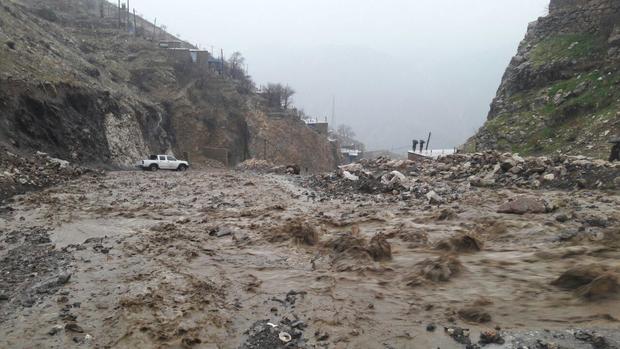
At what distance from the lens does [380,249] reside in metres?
7.02

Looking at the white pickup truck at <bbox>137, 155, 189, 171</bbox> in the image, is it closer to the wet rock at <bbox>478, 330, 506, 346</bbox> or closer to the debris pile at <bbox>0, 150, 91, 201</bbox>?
the debris pile at <bbox>0, 150, 91, 201</bbox>

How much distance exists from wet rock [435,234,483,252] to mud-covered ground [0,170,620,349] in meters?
0.03

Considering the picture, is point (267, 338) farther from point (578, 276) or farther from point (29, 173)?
point (29, 173)

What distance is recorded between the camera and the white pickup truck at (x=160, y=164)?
999 inches

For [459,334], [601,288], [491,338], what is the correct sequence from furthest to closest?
[601,288] < [459,334] < [491,338]

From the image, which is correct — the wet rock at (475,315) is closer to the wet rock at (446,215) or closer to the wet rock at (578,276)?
the wet rock at (578,276)

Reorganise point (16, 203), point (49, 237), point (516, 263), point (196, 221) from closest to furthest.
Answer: point (516, 263), point (49, 237), point (196, 221), point (16, 203)

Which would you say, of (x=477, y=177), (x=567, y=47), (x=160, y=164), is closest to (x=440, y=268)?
(x=477, y=177)

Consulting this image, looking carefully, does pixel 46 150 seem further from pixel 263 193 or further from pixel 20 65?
pixel 263 193

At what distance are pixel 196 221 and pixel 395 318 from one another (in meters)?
6.14

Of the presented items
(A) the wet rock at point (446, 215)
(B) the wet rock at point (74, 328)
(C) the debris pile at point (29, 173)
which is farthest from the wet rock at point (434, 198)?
(C) the debris pile at point (29, 173)

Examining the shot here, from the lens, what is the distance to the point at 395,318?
488 centimetres

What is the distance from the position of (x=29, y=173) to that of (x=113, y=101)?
1583 centimetres

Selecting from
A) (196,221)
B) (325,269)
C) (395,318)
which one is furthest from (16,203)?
(395,318)
